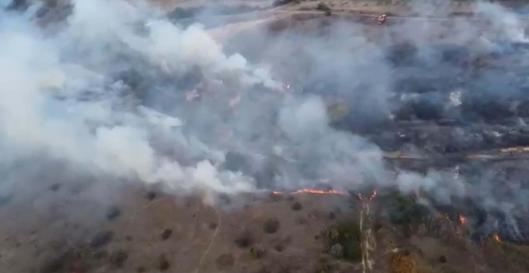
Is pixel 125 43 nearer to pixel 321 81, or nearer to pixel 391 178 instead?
pixel 321 81

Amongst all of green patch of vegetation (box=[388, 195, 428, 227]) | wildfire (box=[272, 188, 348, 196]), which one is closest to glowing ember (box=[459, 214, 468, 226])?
green patch of vegetation (box=[388, 195, 428, 227])

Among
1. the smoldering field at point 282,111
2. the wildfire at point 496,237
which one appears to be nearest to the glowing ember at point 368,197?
the smoldering field at point 282,111

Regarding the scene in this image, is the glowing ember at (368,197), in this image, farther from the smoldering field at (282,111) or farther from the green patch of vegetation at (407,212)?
the green patch of vegetation at (407,212)

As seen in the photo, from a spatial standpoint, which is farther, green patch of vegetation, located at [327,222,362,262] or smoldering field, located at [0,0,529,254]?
smoldering field, located at [0,0,529,254]

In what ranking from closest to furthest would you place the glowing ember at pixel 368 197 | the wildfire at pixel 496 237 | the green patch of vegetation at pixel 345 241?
the wildfire at pixel 496 237, the green patch of vegetation at pixel 345 241, the glowing ember at pixel 368 197

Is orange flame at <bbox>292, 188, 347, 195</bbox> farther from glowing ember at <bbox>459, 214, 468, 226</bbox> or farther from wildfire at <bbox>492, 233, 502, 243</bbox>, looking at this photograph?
wildfire at <bbox>492, 233, 502, 243</bbox>

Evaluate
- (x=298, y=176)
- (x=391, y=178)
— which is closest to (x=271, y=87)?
(x=298, y=176)
